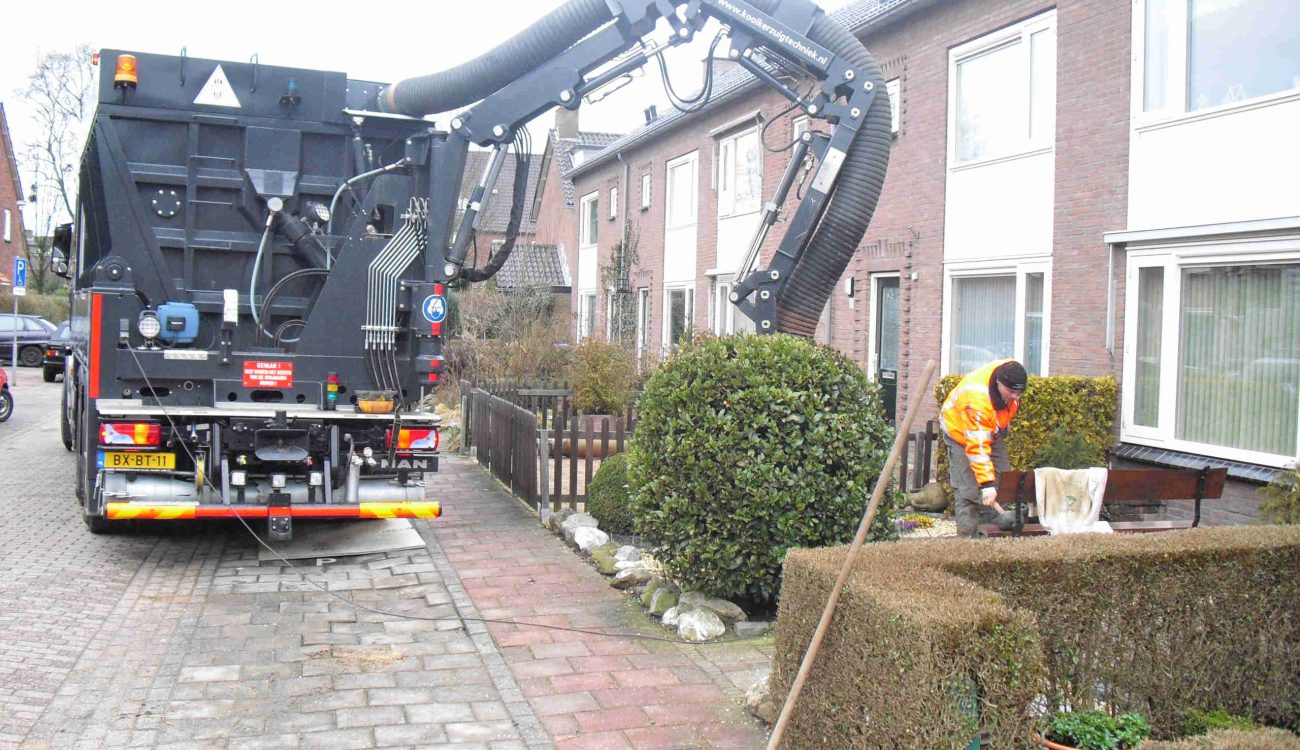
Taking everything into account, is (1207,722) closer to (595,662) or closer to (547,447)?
(595,662)

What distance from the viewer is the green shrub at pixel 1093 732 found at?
4.37 m

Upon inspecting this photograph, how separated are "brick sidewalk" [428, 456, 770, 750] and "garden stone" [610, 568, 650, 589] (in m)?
0.12

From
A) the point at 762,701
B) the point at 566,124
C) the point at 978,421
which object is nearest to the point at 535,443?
the point at 978,421

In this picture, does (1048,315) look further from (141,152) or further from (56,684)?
(56,684)

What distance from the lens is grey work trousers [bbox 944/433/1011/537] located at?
7.96 meters

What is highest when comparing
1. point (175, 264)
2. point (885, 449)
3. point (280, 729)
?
point (175, 264)

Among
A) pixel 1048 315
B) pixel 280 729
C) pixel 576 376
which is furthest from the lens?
pixel 576 376

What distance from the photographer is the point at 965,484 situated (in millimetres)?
7969

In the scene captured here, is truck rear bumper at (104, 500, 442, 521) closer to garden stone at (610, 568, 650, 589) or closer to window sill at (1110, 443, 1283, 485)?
garden stone at (610, 568, 650, 589)

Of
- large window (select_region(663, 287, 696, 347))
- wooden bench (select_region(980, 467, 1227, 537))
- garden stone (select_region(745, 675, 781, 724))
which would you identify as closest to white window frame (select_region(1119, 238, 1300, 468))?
wooden bench (select_region(980, 467, 1227, 537))

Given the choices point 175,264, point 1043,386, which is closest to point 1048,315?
point 1043,386

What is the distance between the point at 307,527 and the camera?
10.2m

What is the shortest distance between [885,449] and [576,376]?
30.3ft

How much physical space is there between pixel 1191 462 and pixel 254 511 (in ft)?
25.5
